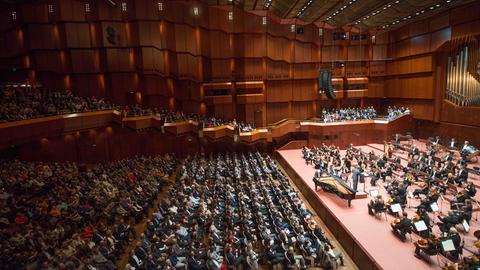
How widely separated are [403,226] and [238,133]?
360 inches

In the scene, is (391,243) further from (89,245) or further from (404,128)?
(404,128)

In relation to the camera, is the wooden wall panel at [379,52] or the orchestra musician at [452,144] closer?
the orchestra musician at [452,144]

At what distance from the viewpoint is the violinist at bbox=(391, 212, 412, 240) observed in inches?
243

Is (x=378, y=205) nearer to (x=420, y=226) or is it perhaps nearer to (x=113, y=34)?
(x=420, y=226)

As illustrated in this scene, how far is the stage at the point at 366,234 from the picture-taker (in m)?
5.58

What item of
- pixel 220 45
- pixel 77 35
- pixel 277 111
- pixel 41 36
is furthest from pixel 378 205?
pixel 41 36

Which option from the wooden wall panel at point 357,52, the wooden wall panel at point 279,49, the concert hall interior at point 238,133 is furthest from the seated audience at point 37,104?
the wooden wall panel at point 357,52

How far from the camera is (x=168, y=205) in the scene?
7723mm

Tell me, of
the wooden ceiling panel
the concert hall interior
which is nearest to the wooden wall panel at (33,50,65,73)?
the concert hall interior

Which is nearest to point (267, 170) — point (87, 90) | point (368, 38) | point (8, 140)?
point (8, 140)

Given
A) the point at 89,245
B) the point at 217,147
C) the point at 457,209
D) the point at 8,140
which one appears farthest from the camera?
the point at 217,147

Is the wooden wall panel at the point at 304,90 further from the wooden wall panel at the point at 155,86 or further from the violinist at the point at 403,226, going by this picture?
the violinist at the point at 403,226

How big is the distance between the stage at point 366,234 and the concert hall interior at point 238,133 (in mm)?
46

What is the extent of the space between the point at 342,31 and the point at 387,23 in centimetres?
236
